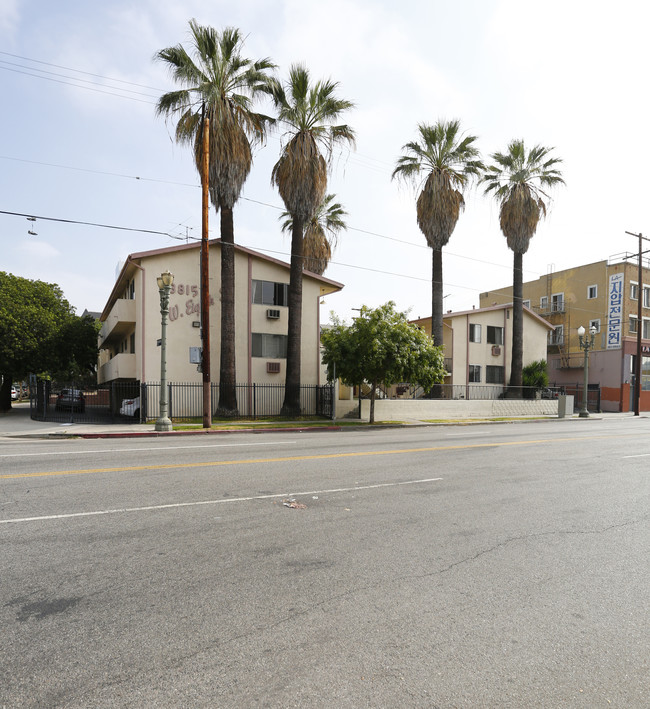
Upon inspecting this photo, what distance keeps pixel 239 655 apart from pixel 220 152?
72.1 ft

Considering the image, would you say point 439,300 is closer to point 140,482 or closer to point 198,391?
point 198,391

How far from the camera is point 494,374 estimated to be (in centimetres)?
3856

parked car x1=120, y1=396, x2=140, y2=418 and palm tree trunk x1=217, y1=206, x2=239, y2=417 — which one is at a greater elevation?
palm tree trunk x1=217, y1=206, x2=239, y2=417

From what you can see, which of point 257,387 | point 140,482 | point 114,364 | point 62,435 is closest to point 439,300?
point 257,387

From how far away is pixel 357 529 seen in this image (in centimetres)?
560

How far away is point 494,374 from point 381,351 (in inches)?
770

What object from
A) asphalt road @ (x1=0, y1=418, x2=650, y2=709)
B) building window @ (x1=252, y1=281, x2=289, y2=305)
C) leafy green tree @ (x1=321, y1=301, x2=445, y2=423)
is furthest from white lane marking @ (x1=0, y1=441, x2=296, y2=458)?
building window @ (x1=252, y1=281, x2=289, y2=305)

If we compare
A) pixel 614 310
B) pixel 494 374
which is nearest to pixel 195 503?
pixel 494 374

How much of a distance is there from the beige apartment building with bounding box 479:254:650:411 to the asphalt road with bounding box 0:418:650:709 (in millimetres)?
36786

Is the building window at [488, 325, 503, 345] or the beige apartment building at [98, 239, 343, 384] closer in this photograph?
the beige apartment building at [98, 239, 343, 384]

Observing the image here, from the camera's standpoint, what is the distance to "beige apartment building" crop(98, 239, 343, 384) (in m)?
24.8

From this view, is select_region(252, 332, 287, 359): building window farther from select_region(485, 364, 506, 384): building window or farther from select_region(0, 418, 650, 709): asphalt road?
select_region(0, 418, 650, 709): asphalt road

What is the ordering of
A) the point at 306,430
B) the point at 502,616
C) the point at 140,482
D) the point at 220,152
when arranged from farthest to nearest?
the point at 220,152
the point at 306,430
the point at 140,482
the point at 502,616

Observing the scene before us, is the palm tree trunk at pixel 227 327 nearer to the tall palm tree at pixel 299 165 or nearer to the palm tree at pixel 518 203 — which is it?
the tall palm tree at pixel 299 165
